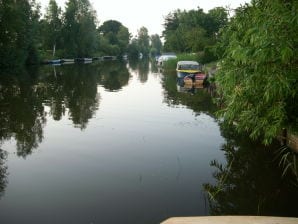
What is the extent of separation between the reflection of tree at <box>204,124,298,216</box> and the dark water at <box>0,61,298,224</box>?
3 centimetres

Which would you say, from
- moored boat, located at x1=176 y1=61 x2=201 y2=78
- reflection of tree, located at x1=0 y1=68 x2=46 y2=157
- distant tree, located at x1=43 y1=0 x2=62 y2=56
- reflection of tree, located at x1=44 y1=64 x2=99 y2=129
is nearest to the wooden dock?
reflection of tree, located at x1=0 y1=68 x2=46 y2=157

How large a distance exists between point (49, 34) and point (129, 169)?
84.7 m

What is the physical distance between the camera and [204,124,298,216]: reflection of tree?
898 cm

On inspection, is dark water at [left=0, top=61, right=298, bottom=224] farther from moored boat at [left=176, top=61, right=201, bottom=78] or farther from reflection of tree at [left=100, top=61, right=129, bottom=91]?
moored boat at [left=176, top=61, right=201, bottom=78]

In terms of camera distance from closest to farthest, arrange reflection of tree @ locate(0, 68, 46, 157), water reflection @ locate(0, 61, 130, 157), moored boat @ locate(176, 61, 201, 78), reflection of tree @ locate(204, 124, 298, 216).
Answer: reflection of tree @ locate(204, 124, 298, 216) → reflection of tree @ locate(0, 68, 46, 157) → water reflection @ locate(0, 61, 130, 157) → moored boat @ locate(176, 61, 201, 78)

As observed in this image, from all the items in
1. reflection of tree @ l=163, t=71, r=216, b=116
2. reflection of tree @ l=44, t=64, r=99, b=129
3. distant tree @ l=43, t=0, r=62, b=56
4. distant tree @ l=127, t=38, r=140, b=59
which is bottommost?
reflection of tree @ l=163, t=71, r=216, b=116

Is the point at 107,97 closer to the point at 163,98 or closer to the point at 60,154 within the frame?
the point at 163,98

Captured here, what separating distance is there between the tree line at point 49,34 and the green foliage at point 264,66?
5655 cm

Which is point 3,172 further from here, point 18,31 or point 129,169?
point 18,31

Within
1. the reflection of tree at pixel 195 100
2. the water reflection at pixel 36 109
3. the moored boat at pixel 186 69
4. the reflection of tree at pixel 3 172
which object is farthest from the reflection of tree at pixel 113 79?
the reflection of tree at pixel 3 172

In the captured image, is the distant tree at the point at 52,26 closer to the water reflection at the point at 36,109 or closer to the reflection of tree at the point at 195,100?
the water reflection at the point at 36,109

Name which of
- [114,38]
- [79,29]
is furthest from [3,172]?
[114,38]

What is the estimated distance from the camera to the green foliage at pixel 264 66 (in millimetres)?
5598

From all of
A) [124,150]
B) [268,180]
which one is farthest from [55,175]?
[268,180]
